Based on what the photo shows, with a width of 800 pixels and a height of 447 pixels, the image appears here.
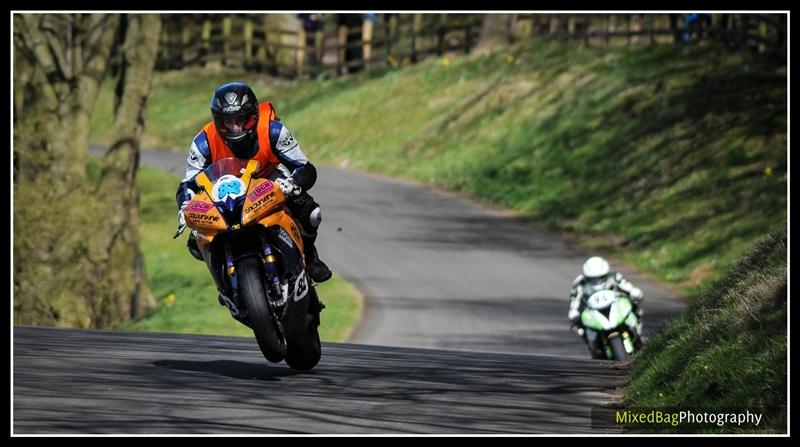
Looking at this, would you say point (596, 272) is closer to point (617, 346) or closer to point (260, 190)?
point (617, 346)

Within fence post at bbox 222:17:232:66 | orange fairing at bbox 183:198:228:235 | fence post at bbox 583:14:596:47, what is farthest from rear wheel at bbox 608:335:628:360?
fence post at bbox 222:17:232:66

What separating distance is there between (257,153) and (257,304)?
4.01 ft

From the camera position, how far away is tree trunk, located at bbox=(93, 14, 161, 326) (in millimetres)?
28703

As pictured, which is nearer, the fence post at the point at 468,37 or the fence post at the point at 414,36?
the fence post at the point at 468,37

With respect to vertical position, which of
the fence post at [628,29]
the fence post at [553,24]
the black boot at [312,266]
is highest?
the black boot at [312,266]

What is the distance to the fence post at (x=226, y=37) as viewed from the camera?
6167 centimetres

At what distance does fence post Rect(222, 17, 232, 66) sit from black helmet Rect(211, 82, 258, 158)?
50811 mm

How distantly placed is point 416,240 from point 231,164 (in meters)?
22.9

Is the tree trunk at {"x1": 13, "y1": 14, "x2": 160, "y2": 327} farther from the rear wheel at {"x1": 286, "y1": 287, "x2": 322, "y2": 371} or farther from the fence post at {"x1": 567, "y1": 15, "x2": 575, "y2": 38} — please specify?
the fence post at {"x1": 567, "y1": 15, "x2": 575, "y2": 38}

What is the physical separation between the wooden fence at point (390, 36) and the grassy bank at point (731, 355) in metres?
26.4

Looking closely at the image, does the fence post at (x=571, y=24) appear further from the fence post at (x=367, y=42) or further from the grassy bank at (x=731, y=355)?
the grassy bank at (x=731, y=355)

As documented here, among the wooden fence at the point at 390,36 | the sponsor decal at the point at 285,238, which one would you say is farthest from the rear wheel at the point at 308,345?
the wooden fence at the point at 390,36

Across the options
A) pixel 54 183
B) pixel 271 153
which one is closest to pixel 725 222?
pixel 54 183
